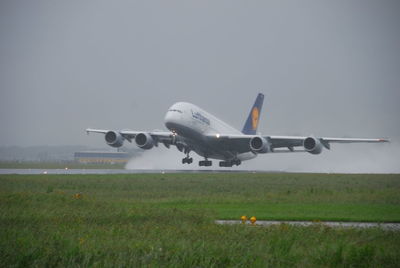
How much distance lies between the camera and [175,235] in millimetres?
12578

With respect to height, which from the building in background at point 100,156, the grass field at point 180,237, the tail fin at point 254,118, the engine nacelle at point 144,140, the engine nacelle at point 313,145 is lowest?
the grass field at point 180,237

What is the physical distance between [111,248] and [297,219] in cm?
858

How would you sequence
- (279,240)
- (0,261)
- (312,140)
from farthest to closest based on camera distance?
(312,140) → (279,240) → (0,261)

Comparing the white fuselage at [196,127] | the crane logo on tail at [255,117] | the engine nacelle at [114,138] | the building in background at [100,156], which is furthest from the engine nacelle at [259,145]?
the building in background at [100,156]

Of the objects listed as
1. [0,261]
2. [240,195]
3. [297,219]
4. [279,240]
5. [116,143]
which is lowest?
[0,261]

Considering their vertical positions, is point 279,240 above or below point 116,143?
below

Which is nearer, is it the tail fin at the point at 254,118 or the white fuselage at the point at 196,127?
the white fuselage at the point at 196,127

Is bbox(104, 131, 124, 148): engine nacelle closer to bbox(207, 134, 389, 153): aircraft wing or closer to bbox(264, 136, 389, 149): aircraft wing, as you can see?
bbox(207, 134, 389, 153): aircraft wing

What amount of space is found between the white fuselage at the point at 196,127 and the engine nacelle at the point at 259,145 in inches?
140

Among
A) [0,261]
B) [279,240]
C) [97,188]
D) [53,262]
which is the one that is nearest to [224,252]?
[279,240]

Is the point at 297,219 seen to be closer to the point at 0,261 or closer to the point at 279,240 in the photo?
the point at 279,240

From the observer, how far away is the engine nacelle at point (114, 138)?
189ft

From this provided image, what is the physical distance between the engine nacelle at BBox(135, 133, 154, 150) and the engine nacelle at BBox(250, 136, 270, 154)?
9.97m

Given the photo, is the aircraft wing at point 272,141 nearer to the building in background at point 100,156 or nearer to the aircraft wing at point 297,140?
the aircraft wing at point 297,140
